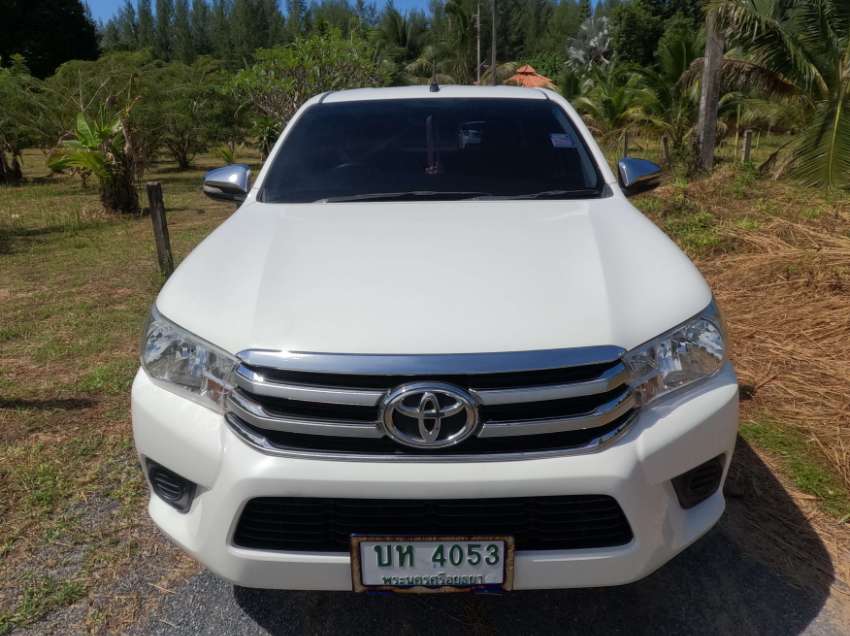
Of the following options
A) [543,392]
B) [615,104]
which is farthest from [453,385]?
[615,104]

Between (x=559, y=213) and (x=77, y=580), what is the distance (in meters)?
2.13

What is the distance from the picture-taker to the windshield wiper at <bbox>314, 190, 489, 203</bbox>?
9.26ft

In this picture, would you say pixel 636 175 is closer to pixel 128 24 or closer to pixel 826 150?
pixel 826 150

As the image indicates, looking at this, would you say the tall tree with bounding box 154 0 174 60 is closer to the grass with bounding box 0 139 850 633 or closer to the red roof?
the red roof

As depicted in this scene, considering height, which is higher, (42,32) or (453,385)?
(42,32)

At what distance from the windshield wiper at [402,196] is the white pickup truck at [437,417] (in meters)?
0.64

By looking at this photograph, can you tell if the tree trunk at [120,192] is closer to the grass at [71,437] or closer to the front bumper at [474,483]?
the grass at [71,437]

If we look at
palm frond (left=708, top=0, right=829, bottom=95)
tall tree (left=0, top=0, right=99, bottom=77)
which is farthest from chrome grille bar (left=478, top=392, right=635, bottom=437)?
tall tree (left=0, top=0, right=99, bottom=77)

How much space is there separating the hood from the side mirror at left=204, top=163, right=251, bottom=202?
547 millimetres

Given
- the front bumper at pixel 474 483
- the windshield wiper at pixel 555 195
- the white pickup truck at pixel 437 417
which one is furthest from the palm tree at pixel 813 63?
the front bumper at pixel 474 483

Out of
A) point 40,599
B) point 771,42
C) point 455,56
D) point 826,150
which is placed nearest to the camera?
point 40,599

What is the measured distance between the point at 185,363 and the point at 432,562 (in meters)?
0.86

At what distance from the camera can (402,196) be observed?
2830 millimetres

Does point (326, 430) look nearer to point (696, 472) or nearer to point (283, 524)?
point (283, 524)
